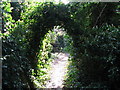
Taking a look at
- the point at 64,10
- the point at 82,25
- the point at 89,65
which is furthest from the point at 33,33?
the point at 89,65

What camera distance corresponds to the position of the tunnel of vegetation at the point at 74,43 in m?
3.06

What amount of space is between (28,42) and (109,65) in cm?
262

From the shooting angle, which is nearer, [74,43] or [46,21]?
[46,21]

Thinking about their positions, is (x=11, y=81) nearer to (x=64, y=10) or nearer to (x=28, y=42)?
(x=28, y=42)

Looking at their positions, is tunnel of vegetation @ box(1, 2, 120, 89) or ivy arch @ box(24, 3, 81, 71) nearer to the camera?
tunnel of vegetation @ box(1, 2, 120, 89)

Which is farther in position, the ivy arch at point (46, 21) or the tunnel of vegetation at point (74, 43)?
the ivy arch at point (46, 21)

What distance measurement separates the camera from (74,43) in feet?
16.5

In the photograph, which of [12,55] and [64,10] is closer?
[12,55]

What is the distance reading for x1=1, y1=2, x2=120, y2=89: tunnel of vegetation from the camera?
3.06 m

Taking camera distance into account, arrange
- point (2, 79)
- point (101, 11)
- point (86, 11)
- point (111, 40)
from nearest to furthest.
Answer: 1. point (2, 79)
2. point (111, 40)
3. point (86, 11)
4. point (101, 11)

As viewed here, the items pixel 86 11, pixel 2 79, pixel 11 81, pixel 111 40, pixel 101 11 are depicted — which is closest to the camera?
pixel 2 79

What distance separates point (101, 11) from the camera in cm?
603

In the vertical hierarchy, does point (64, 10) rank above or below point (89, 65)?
above

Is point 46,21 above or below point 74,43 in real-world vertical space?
above
